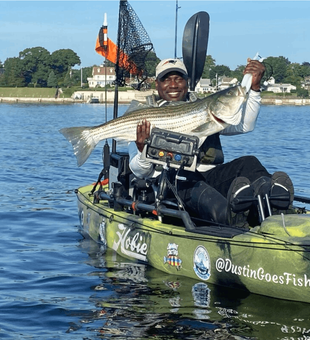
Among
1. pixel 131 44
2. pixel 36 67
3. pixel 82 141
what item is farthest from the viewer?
pixel 36 67

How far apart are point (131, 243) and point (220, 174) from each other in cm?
161

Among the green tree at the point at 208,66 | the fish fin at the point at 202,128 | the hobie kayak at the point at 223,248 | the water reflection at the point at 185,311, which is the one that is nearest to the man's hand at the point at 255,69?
the fish fin at the point at 202,128

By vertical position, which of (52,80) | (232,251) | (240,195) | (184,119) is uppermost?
(184,119)

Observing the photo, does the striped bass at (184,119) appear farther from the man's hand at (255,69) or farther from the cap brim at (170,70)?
the cap brim at (170,70)

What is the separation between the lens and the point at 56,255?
10.2 m

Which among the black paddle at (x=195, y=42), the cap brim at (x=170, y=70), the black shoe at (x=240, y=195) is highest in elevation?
the black paddle at (x=195, y=42)

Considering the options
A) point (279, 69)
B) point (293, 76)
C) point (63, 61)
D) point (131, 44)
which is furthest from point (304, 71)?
point (131, 44)

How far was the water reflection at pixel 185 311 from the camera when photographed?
683 cm

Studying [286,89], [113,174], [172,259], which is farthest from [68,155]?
[286,89]

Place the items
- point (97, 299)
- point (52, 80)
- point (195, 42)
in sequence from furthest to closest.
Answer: point (52, 80)
point (195, 42)
point (97, 299)

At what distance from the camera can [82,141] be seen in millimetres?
8398

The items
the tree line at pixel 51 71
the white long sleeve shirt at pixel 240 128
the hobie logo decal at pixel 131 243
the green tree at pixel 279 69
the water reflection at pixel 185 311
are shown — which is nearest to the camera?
the water reflection at pixel 185 311

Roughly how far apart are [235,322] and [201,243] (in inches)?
42.3

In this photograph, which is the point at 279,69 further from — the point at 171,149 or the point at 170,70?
the point at 171,149
